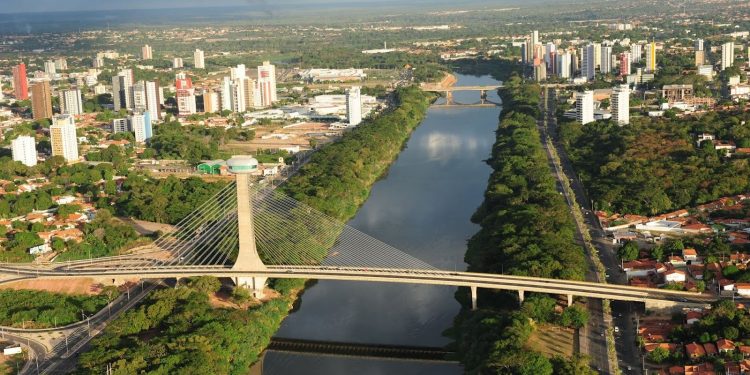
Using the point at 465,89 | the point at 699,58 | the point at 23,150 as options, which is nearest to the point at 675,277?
the point at 23,150

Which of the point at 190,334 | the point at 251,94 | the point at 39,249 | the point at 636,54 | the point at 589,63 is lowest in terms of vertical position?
the point at 39,249

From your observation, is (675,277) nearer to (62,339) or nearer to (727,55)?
(62,339)

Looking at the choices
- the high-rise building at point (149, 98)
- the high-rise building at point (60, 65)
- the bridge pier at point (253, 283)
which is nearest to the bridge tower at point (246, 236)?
the bridge pier at point (253, 283)

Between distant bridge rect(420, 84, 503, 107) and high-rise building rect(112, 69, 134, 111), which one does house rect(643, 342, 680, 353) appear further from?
high-rise building rect(112, 69, 134, 111)

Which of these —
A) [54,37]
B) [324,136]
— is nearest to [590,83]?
A: [324,136]

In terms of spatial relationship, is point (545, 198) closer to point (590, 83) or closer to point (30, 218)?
point (30, 218)

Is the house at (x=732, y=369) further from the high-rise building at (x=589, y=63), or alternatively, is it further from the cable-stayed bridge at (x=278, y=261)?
the high-rise building at (x=589, y=63)

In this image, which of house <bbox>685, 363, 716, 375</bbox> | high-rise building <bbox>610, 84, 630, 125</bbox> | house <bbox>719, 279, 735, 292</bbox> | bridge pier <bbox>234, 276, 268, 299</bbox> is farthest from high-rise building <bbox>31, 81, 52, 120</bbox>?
house <bbox>685, 363, 716, 375</bbox>
